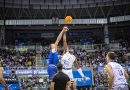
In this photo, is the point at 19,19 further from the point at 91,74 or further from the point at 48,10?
the point at 91,74

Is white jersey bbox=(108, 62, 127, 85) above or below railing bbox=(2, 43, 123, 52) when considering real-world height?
above

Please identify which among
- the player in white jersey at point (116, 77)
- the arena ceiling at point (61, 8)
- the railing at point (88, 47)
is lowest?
the railing at point (88, 47)

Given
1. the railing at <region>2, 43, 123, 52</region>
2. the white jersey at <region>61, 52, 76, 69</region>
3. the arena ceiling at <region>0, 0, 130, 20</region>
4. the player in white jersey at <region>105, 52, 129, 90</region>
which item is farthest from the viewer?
the arena ceiling at <region>0, 0, 130, 20</region>

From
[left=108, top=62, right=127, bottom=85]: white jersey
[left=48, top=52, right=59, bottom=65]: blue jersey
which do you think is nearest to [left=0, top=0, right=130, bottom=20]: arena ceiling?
[left=48, top=52, right=59, bottom=65]: blue jersey

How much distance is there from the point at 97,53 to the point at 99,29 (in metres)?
9.12

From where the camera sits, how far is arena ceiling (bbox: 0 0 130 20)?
151ft

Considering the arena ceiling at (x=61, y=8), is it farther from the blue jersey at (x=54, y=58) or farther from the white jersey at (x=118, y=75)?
the white jersey at (x=118, y=75)

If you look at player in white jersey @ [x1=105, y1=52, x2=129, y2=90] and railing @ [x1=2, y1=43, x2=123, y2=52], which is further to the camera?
railing @ [x1=2, y1=43, x2=123, y2=52]

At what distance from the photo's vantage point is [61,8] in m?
46.8

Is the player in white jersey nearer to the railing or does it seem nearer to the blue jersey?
the blue jersey

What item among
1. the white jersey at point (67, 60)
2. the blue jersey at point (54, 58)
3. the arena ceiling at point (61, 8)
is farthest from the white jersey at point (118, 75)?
the arena ceiling at point (61, 8)

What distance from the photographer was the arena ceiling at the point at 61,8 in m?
A: 46.0

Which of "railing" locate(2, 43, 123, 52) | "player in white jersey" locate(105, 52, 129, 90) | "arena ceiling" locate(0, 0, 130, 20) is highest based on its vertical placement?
"arena ceiling" locate(0, 0, 130, 20)

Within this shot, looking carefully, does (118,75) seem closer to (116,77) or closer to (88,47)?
(116,77)
